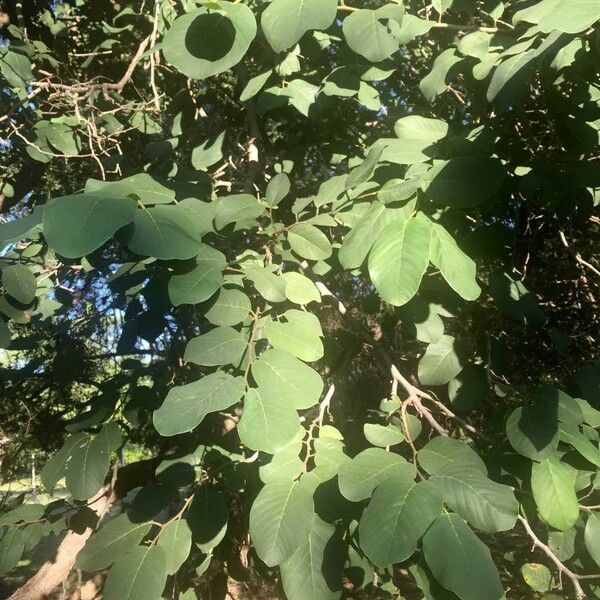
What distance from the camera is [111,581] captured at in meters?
1.17

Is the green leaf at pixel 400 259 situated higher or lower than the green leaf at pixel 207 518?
higher

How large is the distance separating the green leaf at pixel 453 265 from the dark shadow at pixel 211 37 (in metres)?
0.59

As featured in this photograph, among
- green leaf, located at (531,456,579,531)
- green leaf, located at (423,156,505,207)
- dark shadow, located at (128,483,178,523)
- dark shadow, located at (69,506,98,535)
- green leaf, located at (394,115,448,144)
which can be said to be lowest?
dark shadow, located at (69,506,98,535)

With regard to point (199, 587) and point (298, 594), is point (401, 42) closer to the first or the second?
point (298, 594)

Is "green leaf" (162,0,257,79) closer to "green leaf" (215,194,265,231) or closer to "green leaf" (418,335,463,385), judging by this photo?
"green leaf" (215,194,265,231)

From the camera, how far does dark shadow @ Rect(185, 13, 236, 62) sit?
1212mm

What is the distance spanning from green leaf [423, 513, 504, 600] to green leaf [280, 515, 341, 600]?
0.86 feet

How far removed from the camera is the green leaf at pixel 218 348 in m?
1.09

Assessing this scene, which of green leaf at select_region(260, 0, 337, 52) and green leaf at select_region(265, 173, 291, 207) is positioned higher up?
green leaf at select_region(260, 0, 337, 52)

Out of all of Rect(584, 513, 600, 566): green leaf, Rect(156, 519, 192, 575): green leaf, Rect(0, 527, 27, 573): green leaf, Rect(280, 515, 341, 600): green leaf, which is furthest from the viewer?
Rect(0, 527, 27, 573): green leaf

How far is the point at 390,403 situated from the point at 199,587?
4.04ft

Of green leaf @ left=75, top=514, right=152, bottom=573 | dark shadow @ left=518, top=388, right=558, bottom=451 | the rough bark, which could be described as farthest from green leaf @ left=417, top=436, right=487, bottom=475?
the rough bark

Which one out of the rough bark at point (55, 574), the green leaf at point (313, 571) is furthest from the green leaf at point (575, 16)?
the rough bark at point (55, 574)

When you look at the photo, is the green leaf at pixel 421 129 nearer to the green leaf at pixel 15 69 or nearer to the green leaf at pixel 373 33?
the green leaf at pixel 373 33
